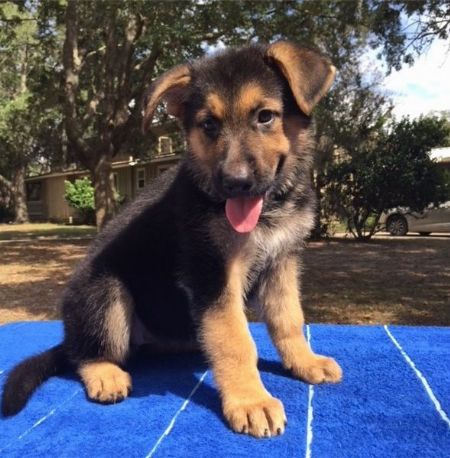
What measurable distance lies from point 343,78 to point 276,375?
19088mm

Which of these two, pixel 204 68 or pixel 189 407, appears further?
pixel 204 68

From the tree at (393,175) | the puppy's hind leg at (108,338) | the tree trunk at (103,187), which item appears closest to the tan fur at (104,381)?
the puppy's hind leg at (108,338)

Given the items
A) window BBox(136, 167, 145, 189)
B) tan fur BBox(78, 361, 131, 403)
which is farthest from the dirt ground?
window BBox(136, 167, 145, 189)

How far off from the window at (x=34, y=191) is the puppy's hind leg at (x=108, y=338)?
52325 mm

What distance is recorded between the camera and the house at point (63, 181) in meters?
38.4

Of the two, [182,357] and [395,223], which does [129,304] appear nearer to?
[182,357]

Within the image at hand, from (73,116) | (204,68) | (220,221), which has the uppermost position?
(73,116)

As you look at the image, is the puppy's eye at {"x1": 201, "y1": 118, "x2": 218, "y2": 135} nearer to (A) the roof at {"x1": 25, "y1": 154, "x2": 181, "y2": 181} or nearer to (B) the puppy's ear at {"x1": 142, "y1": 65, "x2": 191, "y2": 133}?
(B) the puppy's ear at {"x1": 142, "y1": 65, "x2": 191, "y2": 133}

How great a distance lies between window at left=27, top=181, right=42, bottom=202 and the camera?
173 feet

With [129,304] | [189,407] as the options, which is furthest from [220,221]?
[189,407]

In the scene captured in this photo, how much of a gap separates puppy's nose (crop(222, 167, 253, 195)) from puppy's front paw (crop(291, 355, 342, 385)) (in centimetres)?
117

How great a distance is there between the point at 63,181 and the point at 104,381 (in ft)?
158

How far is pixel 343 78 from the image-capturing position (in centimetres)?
2066

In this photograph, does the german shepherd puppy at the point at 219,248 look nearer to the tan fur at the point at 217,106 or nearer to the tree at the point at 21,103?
the tan fur at the point at 217,106
